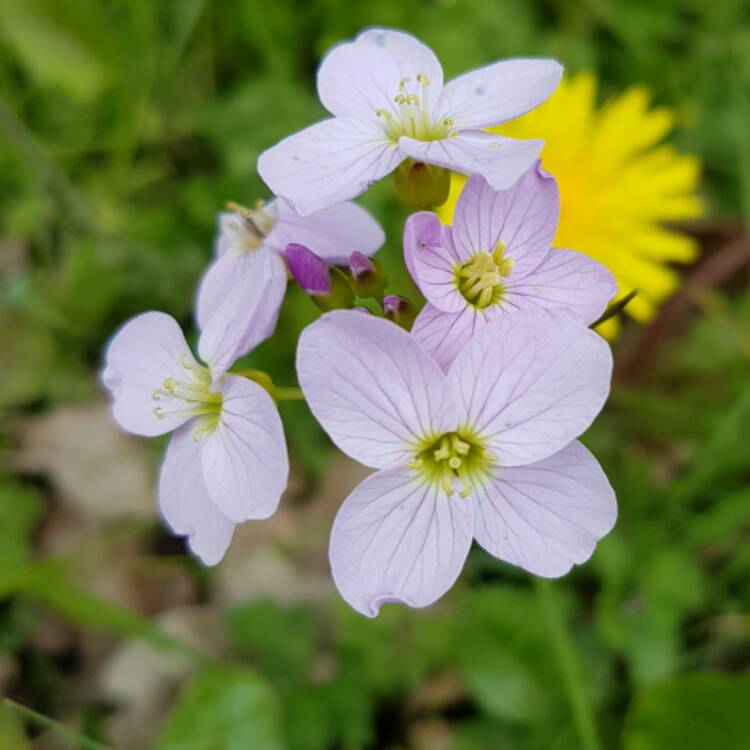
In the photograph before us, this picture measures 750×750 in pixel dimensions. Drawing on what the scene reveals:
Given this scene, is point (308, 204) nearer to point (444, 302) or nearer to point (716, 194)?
point (444, 302)

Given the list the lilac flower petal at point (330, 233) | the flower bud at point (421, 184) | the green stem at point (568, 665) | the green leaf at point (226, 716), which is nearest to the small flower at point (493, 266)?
the flower bud at point (421, 184)

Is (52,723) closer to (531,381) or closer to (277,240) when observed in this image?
(277,240)

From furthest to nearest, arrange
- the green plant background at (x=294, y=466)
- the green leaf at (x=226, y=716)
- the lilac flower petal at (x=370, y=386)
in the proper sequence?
the green plant background at (x=294, y=466), the green leaf at (x=226, y=716), the lilac flower petal at (x=370, y=386)

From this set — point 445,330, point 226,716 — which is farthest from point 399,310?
point 226,716

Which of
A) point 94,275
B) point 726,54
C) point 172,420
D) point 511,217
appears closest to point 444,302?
point 511,217

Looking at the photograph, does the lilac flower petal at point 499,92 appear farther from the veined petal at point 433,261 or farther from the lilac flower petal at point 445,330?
the lilac flower petal at point 445,330

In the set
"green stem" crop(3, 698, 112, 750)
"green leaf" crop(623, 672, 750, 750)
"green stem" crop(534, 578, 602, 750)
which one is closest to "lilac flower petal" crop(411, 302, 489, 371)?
"green stem" crop(534, 578, 602, 750)

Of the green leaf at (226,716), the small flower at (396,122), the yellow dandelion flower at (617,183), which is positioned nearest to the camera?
the small flower at (396,122)
